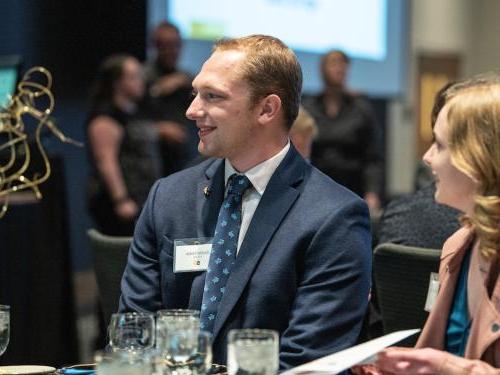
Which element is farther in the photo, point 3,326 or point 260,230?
point 260,230

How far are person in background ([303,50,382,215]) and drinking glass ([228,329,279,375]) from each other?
467cm

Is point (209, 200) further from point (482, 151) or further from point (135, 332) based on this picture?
point (482, 151)

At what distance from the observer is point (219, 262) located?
2430 mm

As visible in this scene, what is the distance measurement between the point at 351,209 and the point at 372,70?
Result: 6.64m

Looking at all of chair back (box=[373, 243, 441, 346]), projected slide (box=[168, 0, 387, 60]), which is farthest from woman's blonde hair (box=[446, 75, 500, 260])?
projected slide (box=[168, 0, 387, 60])

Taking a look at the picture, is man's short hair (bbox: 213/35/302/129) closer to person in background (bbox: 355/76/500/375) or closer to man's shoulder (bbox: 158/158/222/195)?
man's shoulder (bbox: 158/158/222/195)

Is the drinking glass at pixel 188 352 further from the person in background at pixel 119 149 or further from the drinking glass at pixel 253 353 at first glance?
the person in background at pixel 119 149

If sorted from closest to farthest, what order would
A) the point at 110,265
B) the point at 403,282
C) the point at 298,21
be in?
the point at 403,282, the point at 110,265, the point at 298,21

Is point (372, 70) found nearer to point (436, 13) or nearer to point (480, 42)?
point (436, 13)

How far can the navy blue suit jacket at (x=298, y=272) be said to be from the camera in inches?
91.0

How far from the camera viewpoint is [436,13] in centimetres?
1148

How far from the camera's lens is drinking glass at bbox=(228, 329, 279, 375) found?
68.7 inches

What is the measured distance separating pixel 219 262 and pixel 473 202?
0.71 metres

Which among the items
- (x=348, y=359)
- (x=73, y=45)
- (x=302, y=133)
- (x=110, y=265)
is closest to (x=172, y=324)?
(x=348, y=359)
